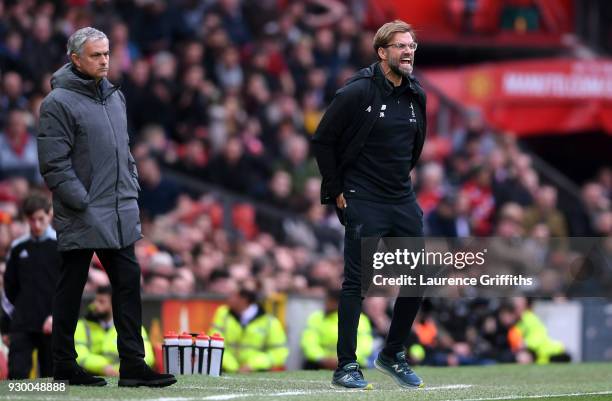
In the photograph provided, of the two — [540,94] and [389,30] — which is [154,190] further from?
[540,94]

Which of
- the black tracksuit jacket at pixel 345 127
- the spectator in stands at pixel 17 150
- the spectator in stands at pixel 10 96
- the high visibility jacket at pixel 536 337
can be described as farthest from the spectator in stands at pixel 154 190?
the black tracksuit jacket at pixel 345 127

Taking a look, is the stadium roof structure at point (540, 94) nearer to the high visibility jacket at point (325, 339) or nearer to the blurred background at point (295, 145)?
the blurred background at point (295, 145)

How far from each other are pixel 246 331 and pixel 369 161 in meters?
4.89

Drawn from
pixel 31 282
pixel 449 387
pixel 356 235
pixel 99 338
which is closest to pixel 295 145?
pixel 99 338

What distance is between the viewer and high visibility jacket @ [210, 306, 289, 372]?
12.8 m

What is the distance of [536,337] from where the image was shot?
51.1 feet

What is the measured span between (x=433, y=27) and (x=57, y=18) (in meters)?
9.55

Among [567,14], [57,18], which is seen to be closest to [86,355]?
[57,18]

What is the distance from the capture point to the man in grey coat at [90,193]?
25.0 feet

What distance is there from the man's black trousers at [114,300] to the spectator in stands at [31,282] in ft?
7.69

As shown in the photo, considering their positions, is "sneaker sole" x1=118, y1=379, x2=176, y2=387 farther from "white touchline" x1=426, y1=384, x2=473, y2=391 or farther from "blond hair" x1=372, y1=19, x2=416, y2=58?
"blond hair" x1=372, y1=19, x2=416, y2=58

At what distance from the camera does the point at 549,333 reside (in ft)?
51.7

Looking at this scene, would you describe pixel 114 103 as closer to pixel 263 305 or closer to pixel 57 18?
pixel 263 305

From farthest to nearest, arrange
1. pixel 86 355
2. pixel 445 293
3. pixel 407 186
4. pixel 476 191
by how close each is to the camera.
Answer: pixel 476 191, pixel 445 293, pixel 86 355, pixel 407 186
